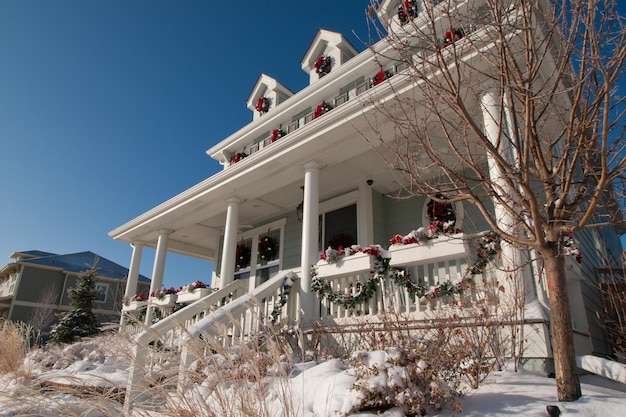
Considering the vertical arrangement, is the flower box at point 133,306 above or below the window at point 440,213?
below

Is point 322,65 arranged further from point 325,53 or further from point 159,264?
point 159,264

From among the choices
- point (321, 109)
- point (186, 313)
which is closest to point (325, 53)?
point (321, 109)

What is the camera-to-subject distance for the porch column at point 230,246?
8.29 m

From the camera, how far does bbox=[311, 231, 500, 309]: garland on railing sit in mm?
4602

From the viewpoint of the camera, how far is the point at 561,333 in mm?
2508

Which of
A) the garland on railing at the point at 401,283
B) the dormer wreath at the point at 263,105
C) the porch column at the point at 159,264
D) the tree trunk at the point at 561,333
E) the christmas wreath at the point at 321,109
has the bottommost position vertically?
the tree trunk at the point at 561,333

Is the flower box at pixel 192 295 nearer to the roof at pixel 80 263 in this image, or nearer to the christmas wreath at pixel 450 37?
the christmas wreath at pixel 450 37

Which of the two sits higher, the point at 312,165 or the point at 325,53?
the point at 325,53

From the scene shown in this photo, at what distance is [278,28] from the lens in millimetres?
8617

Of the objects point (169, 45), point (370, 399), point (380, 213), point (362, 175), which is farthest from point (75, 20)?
point (370, 399)

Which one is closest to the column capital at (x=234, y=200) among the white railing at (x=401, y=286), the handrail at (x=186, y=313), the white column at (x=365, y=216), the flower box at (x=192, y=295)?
the handrail at (x=186, y=313)

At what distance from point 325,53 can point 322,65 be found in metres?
0.52

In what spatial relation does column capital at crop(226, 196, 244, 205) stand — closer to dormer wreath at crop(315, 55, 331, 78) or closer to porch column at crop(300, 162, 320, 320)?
porch column at crop(300, 162, 320, 320)

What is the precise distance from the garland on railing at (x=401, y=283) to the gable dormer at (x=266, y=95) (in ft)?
22.8
